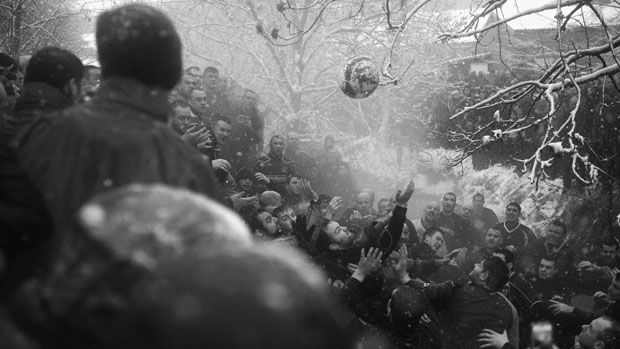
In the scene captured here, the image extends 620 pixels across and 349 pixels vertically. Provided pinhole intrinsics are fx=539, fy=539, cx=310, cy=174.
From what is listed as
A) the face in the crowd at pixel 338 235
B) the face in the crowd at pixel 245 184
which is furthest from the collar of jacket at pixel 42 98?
the face in the crowd at pixel 245 184

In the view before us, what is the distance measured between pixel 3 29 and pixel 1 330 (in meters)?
9.63

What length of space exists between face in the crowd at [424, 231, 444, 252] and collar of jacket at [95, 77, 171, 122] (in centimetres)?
549

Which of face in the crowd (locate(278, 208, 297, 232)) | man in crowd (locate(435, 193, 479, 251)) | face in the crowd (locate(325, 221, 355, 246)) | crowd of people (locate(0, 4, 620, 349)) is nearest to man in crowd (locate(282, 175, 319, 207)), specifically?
face in the crowd (locate(278, 208, 297, 232))

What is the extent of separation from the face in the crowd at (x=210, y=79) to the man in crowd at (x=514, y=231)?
461 cm

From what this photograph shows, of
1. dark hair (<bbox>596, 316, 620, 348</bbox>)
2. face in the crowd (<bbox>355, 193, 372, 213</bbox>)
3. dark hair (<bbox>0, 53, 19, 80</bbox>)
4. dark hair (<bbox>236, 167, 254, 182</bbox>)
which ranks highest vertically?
dark hair (<bbox>0, 53, 19, 80</bbox>)

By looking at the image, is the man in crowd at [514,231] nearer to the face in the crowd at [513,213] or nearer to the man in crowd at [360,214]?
the face in the crowd at [513,213]

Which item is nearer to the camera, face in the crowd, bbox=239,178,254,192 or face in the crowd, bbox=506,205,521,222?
face in the crowd, bbox=239,178,254,192

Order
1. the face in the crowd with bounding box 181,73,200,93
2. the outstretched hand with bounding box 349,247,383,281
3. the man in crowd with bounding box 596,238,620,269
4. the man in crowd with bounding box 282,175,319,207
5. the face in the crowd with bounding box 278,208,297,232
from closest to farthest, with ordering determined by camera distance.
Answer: the outstretched hand with bounding box 349,247,383,281 → the face in the crowd with bounding box 278,208,297,232 → the face in the crowd with bounding box 181,73,200,93 → the man in crowd with bounding box 596,238,620,269 → the man in crowd with bounding box 282,175,319,207

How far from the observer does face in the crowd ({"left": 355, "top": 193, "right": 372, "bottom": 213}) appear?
796cm

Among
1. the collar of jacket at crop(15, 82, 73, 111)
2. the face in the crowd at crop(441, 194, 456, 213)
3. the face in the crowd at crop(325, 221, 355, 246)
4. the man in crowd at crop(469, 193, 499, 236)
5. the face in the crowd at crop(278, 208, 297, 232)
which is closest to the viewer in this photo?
the collar of jacket at crop(15, 82, 73, 111)

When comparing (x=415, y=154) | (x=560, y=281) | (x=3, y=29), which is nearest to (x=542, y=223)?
(x=560, y=281)

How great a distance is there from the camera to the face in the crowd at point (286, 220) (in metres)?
5.77

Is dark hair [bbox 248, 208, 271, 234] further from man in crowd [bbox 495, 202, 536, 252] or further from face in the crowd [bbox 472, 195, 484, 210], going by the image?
face in the crowd [bbox 472, 195, 484, 210]

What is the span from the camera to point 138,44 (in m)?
1.52
